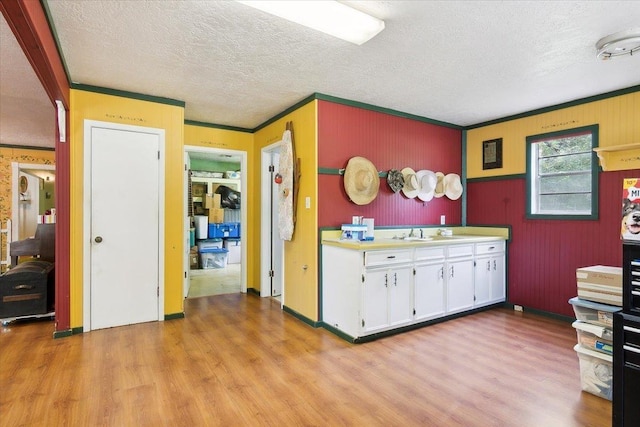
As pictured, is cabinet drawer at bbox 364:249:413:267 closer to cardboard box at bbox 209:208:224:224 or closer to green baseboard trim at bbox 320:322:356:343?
green baseboard trim at bbox 320:322:356:343

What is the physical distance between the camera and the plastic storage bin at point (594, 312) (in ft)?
7.72

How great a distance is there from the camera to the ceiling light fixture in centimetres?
248

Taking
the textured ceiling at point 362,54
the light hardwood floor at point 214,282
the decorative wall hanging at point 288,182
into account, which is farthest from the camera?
the light hardwood floor at point 214,282

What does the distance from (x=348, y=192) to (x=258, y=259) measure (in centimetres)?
209

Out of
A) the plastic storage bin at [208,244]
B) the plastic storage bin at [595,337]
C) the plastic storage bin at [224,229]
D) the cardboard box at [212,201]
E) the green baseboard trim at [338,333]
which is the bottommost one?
the green baseboard trim at [338,333]

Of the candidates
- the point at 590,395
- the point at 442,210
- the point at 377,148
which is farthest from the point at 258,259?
the point at 590,395

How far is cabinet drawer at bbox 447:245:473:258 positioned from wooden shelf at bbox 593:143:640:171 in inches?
67.3

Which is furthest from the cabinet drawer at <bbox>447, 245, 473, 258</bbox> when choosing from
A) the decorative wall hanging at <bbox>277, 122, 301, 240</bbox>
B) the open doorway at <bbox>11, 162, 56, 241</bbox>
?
the open doorway at <bbox>11, 162, 56, 241</bbox>

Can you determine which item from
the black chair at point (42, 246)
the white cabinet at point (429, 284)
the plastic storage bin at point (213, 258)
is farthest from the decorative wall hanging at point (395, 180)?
the plastic storage bin at point (213, 258)

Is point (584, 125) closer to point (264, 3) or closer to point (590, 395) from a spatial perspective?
point (590, 395)

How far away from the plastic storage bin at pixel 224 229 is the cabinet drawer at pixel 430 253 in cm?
529

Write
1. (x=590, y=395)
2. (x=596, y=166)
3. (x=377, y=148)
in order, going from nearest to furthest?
(x=590, y=395) → (x=596, y=166) → (x=377, y=148)

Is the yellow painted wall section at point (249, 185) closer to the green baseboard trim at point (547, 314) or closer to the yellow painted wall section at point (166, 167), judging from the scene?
Answer: the yellow painted wall section at point (166, 167)

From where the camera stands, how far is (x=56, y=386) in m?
2.49
